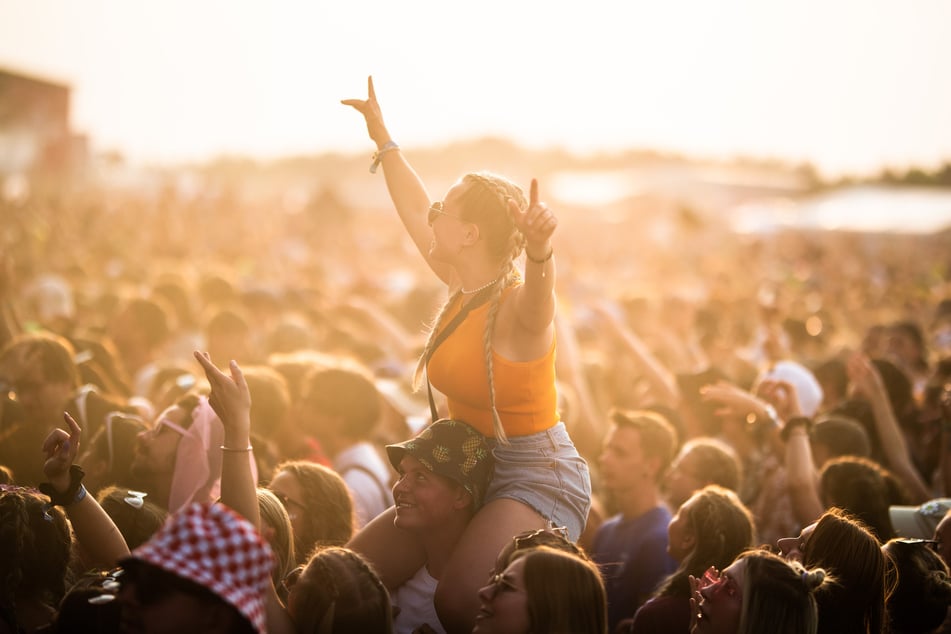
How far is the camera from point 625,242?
1312 inches

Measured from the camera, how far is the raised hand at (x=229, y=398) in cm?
287

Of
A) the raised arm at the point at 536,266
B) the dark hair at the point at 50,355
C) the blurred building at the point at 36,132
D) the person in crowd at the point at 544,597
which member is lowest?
the person in crowd at the point at 544,597

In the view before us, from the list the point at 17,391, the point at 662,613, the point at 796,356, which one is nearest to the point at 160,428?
the point at 17,391

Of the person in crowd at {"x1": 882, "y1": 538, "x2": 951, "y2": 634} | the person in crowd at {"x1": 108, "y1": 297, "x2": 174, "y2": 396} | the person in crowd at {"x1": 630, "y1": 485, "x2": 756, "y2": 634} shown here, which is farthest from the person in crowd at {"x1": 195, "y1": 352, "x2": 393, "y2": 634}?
the person in crowd at {"x1": 108, "y1": 297, "x2": 174, "y2": 396}

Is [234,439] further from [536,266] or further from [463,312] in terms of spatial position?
[536,266]

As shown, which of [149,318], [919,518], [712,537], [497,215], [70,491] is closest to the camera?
[70,491]

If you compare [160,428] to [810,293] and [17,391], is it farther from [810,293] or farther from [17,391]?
[810,293]

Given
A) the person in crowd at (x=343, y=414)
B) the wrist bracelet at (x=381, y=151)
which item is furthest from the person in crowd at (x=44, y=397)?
the wrist bracelet at (x=381, y=151)

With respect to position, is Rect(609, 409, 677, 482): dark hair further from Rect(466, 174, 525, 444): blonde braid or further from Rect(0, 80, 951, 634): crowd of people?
Rect(466, 174, 525, 444): blonde braid

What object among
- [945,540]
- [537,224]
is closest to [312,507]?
[537,224]

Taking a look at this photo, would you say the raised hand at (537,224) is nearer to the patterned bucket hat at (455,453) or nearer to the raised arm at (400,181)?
the patterned bucket hat at (455,453)

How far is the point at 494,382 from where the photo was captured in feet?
10.00

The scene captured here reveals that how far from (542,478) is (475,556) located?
1.17ft

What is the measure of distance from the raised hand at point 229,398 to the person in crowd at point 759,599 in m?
1.52
